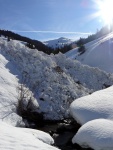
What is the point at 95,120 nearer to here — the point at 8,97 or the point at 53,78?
the point at 8,97

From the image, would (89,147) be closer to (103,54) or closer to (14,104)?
(14,104)

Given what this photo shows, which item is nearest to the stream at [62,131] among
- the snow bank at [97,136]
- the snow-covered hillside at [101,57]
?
the snow bank at [97,136]

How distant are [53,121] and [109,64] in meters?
41.1

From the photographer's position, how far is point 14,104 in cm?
2141

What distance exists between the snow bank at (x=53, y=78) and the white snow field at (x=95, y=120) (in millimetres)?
3194

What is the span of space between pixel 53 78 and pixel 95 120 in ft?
34.1

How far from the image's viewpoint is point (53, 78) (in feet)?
88.9

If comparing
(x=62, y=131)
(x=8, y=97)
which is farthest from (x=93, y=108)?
(x=8, y=97)

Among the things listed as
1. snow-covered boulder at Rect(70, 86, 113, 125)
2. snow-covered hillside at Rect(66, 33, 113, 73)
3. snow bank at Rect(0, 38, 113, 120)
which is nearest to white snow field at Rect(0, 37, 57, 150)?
snow bank at Rect(0, 38, 113, 120)

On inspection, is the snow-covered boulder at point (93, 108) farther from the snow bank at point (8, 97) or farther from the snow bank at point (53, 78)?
the snow bank at point (8, 97)

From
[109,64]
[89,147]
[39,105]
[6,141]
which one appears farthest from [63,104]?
[109,64]

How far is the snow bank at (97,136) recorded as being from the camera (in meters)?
15.1

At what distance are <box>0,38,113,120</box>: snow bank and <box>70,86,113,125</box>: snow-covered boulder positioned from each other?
2.96 m

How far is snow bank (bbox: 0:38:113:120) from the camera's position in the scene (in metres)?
24.2
